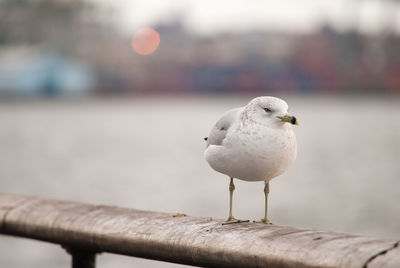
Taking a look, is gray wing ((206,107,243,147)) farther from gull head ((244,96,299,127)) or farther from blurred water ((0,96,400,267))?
blurred water ((0,96,400,267))

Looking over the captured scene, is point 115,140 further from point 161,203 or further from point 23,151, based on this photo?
point 161,203

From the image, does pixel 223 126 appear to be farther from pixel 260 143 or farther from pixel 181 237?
pixel 181 237

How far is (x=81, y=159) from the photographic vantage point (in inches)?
1041

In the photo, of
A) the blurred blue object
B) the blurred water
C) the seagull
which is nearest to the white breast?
the seagull

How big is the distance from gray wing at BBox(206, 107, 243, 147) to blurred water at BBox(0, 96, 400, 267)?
19.0 feet

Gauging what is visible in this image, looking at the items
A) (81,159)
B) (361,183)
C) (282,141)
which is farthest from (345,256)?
(81,159)

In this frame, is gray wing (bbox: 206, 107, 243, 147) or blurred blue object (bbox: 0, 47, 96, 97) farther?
blurred blue object (bbox: 0, 47, 96, 97)

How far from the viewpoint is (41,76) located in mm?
71750

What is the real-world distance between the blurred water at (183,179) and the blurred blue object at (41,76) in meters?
25.0

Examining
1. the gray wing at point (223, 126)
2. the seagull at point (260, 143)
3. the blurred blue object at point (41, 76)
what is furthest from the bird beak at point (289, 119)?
the blurred blue object at point (41, 76)

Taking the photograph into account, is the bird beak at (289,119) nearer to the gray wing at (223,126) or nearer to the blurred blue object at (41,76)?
the gray wing at (223,126)

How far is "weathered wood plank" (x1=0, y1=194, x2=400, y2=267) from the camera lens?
1261 mm

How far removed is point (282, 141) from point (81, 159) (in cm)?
2543

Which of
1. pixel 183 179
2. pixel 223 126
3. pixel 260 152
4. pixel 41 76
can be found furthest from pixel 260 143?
pixel 41 76
